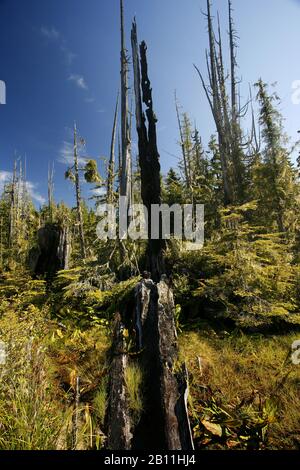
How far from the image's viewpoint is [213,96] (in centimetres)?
1212

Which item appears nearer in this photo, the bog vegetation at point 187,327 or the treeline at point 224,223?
the bog vegetation at point 187,327

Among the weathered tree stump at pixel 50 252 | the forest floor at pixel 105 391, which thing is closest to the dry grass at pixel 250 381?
the forest floor at pixel 105 391

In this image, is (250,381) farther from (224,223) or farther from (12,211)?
(12,211)

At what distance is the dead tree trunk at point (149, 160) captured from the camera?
7.78 m

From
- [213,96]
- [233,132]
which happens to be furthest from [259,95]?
[213,96]

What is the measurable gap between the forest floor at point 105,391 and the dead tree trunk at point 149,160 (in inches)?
117

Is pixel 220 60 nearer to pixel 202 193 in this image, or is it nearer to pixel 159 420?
pixel 202 193

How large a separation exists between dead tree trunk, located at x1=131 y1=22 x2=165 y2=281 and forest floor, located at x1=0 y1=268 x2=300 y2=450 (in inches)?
117

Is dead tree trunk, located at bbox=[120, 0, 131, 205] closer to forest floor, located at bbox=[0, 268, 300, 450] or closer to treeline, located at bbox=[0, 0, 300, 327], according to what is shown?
treeline, located at bbox=[0, 0, 300, 327]

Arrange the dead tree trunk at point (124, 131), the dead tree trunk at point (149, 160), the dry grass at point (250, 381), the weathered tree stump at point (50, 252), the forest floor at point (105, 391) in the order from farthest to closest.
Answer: the weathered tree stump at point (50, 252) → the dead tree trunk at point (124, 131) → the dead tree trunk at point (149, 160) → the dry grass at point (250, 381) → the forest floor at point (105, 391)

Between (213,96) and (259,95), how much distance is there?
3340 millimetres

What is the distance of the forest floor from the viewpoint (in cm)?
244

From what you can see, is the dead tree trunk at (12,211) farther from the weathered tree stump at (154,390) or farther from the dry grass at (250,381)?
the dry grass at (250,381)
